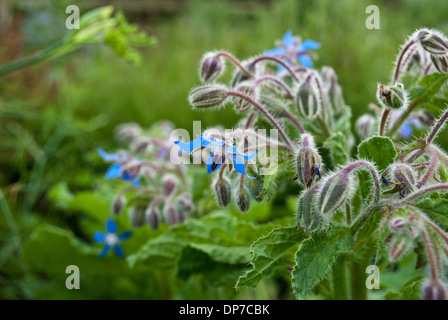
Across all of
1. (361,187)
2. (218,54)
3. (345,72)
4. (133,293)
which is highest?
(345,72)

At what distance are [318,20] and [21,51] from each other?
2.03m

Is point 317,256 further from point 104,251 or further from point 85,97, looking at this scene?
point 85,97

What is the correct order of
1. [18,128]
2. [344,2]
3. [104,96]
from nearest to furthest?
1. [18,128]
2. [344,2]
3. [104,96]

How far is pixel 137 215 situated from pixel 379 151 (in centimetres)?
87

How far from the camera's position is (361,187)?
1.05 meters

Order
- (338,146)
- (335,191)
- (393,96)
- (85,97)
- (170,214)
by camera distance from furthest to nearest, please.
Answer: (85,97) → (170,214) → (338,146) → (393,96) → (335,191)

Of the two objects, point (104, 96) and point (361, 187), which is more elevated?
point (104, 96)

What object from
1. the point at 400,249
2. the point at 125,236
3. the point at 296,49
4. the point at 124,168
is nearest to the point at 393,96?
the point at 400,249

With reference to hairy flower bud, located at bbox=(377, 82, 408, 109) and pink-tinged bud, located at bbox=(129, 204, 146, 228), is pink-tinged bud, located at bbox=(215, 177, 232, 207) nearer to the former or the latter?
hairy flower bud, located at bbox=(377, 82, 408, 109)

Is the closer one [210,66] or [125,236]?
[210,66]

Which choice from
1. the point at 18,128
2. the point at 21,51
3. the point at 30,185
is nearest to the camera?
the point at 30,185

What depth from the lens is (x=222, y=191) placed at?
1.11 m
